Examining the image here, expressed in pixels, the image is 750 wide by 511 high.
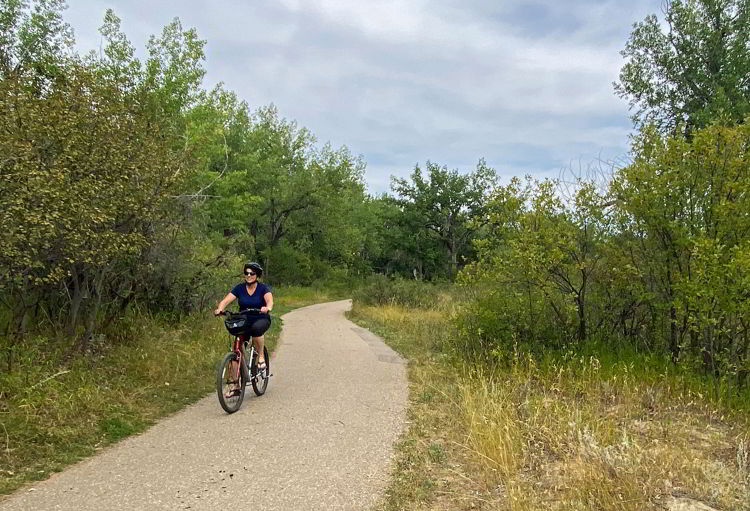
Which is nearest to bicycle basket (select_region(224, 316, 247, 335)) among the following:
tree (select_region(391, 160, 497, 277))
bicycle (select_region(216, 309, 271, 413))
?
bicycle (select_region(216, 309, 271, 413))

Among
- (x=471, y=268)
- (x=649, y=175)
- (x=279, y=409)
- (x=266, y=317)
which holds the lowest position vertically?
(x=279, y=409)

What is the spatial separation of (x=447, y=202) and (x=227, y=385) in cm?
4136

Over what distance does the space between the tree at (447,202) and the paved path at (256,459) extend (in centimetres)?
3901

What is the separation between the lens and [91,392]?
6.07 m

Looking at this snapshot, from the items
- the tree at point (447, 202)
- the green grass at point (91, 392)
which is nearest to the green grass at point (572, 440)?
the green grass at point (91, 392)

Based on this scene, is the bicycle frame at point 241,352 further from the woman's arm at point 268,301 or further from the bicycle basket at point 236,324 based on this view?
the woman's arm at point 268,301


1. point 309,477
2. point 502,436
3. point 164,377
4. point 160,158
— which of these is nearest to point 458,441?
point 502,436

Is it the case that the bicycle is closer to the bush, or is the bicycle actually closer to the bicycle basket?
the bicycle basket

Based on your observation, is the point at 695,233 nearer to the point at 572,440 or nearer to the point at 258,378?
the point at 572,440

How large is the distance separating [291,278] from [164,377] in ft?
111

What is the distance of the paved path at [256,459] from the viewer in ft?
12.5

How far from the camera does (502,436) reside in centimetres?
487

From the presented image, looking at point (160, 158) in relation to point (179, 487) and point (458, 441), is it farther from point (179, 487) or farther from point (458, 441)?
point (458, 441)

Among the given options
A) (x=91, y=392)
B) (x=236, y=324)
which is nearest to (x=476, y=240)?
(x=236, y=324)
